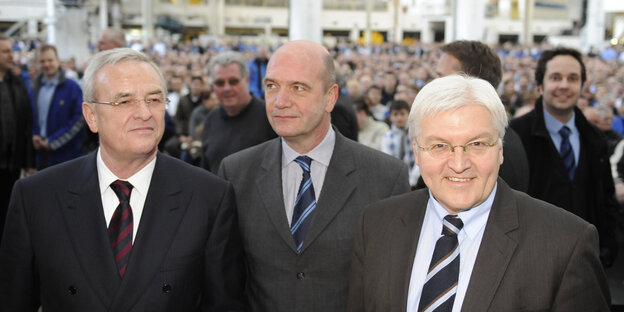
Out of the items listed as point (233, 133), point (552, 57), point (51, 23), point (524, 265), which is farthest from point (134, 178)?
point (51, 23)

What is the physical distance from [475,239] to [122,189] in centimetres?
126

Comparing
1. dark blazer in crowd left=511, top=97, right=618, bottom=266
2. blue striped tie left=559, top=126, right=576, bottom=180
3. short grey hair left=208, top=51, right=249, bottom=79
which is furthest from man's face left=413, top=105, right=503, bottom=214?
short grey hair left=208, top=51, right=249, bottom=79

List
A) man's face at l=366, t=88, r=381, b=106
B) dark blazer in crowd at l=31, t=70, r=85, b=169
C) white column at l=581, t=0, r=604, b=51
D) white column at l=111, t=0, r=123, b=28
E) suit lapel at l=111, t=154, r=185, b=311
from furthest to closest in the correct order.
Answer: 1. white column at l=111, t=0, r=123, b=28
2. white column at l=581, t=0, r=604, b=51
3. man's face at l=366, t=88, r=381, b=106
4. dark blazer in crowd at l=31, t=70, r=85, b=169
5. suit lapel at l=111, t=154, r=185, b=311

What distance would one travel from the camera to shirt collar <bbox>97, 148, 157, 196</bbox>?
6.99 ft

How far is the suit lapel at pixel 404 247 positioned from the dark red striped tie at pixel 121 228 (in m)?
0.94

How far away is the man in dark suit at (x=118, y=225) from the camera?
201 centimetres

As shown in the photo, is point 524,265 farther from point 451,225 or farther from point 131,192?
point 131,192

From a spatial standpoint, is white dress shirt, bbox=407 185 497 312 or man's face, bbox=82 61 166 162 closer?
white dress shirt, bbox=407 185 497 312

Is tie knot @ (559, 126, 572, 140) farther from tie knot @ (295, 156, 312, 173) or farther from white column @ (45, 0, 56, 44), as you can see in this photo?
white column @ (45, 0, 56, 44)

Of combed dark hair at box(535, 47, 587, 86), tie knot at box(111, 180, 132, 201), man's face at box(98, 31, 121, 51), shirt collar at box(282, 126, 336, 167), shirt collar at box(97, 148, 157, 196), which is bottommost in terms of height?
tie knot at box(111, 180, 132, 201)

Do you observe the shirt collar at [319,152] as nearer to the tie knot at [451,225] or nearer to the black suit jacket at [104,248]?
the black suit jacket at [104,248]

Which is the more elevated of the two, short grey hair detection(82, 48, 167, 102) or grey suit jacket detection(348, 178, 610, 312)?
short grey hair detection(82, 48, 167, 102)

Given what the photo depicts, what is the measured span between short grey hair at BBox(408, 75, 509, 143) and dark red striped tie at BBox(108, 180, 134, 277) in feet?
3.54

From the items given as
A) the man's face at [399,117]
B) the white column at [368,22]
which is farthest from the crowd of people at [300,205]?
the white column at [368,22]
